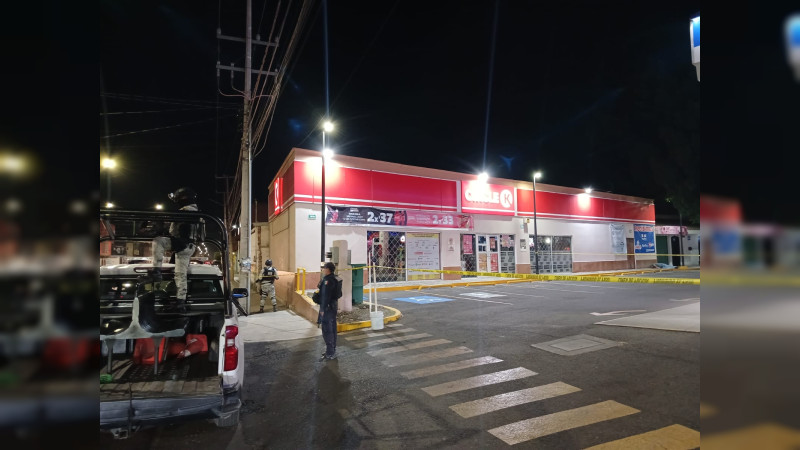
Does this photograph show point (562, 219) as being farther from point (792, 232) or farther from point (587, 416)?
point (792, 232)

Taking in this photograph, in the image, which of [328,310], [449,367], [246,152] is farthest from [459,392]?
[246,152]

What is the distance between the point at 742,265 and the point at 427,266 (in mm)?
19311

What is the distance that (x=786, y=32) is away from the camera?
5.92 ft

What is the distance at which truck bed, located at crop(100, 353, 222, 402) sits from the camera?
146 inches

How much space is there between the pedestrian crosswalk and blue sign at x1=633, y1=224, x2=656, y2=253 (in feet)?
101

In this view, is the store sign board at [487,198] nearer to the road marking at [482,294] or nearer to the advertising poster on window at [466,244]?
the advertising poster on window at [466,244]

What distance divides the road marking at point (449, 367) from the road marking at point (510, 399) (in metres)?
1.24

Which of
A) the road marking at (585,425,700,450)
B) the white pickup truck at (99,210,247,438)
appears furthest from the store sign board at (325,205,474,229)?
the road marking at (585,425,700,450)

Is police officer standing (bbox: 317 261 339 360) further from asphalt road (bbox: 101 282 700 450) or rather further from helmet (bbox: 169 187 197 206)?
helmet (bbox: 169 187 197 206)

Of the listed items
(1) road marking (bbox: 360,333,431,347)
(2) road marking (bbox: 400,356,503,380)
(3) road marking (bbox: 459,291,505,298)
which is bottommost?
(3) road marking (bbox: 459,291,505,298)

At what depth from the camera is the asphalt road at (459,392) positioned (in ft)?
13.0

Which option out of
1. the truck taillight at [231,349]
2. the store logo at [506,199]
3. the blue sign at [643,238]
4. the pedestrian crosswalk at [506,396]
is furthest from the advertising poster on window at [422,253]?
the blue sign at [643,238]

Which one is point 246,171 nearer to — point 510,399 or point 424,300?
point 424,300

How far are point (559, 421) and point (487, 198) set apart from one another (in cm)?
1984
